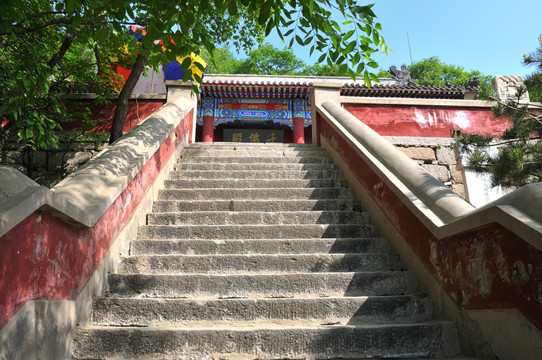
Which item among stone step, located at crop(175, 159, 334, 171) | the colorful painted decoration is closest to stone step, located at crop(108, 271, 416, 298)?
stone step, located at crop(175, 159, 334, 171)

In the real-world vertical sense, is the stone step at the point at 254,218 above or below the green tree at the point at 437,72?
below

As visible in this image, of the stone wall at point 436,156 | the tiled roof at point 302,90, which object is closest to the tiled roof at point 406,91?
the tiled roof at point 302,90

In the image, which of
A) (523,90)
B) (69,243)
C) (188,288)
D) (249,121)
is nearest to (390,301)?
(188,288)

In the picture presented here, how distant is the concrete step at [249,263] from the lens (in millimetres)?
3367

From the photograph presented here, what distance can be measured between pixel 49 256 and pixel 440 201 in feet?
8.63

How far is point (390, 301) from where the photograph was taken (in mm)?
2926

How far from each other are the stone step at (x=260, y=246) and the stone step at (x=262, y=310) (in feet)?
2.67

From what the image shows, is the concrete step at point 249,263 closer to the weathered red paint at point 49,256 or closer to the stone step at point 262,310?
the weathered red paint at point 49,256

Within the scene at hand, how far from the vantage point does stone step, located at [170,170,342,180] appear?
544cm

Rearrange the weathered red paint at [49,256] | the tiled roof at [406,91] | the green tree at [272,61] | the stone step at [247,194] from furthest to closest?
the green tree at [272,61], the tiled roof at [406,91], the stone step at [247,194], the weathered red paint at [49,256]

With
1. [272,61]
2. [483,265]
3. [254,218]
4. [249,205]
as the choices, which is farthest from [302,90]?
[272,61]

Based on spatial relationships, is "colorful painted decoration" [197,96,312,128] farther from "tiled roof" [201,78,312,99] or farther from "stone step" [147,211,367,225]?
"stone step" [147,211,367,225]

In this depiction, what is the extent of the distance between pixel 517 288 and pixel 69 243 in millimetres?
2634

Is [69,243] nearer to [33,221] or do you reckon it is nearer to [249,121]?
[33,221]
